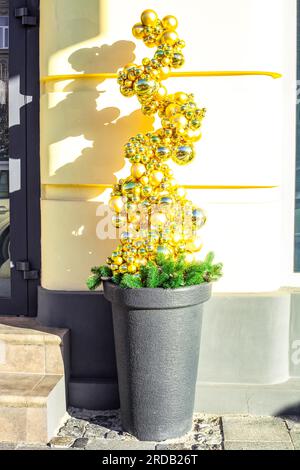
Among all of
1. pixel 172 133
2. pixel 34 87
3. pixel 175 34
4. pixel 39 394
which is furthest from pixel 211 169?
pixel 39 394

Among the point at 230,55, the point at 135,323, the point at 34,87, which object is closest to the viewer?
the point at 135,323

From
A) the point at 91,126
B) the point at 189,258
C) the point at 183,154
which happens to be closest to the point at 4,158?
the point at 91,126

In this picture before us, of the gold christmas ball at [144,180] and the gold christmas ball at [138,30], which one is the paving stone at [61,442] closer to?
the gold christmas ball at [144,180]

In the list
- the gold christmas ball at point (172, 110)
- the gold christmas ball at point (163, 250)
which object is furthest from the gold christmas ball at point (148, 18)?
the gold christmas ball at point (163, 250)

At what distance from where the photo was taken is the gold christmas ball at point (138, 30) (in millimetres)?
4008

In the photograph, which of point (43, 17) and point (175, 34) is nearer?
point (175, 34)

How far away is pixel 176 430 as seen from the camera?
4062 millimetres

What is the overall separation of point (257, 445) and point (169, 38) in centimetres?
233

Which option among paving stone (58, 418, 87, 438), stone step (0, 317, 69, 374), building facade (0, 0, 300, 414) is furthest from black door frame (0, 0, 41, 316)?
paving stone (58, 418, 87, 438)

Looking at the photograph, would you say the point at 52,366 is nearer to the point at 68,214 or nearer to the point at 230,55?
the point at 68,214

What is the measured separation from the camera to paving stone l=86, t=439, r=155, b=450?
3959 millimetres

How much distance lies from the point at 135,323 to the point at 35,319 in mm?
1166

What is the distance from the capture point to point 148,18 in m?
3.98

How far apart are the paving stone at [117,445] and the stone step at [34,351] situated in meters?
0.56
